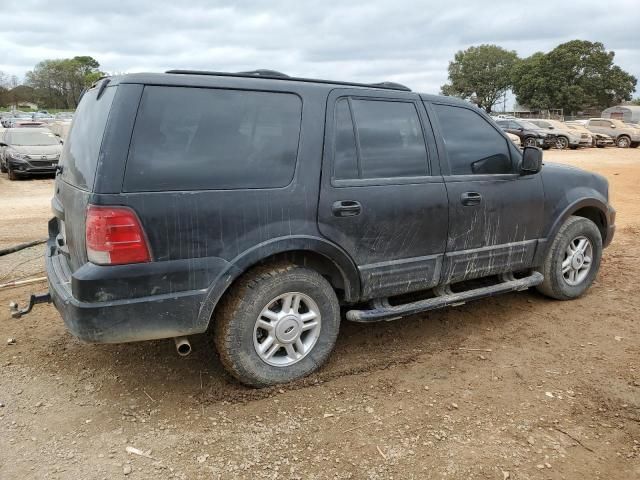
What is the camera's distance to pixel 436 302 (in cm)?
401

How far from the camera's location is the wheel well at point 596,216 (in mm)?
5195

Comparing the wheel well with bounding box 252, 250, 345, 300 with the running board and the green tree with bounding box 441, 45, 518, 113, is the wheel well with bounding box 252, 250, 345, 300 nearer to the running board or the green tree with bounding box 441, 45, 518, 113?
the running board

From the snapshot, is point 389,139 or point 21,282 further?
point 21,282

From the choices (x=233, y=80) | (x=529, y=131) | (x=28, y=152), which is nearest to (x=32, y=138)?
(x=28, y=152)

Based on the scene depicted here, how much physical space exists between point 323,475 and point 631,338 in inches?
112

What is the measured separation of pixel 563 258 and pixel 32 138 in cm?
1595

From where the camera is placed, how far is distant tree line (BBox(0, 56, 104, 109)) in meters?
99.3

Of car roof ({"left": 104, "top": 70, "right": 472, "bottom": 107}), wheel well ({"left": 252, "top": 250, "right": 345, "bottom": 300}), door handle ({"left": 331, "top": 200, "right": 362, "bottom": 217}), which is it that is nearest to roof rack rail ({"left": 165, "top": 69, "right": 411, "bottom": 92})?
car roof ({"left": 104, "top": 70, "right": 472, "bottom": 107})

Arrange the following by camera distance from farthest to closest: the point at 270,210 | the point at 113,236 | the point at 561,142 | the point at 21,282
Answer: the point at 561,142, the point at 21,282, the point at 270,210, the point at 113,236

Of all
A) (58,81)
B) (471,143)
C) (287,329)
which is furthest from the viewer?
(58,81)

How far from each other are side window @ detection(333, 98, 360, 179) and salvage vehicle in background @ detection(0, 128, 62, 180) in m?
13.6

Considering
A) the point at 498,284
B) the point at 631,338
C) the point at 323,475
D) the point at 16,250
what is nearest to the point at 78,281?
the point at 323,475

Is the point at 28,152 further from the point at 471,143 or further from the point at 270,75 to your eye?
the point at 471,143

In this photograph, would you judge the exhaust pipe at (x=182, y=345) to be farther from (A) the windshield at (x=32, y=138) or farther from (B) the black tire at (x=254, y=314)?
(A) the windshield at (x=32, y=138)
